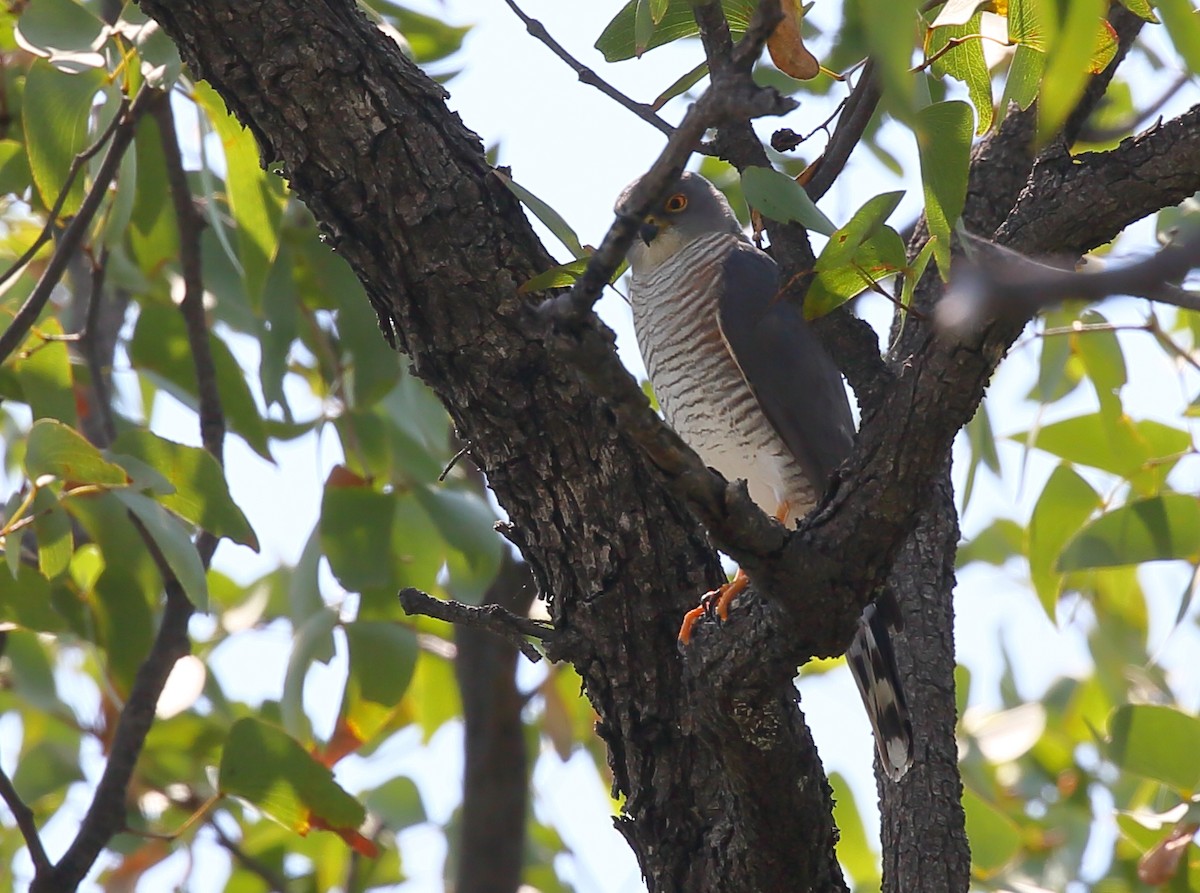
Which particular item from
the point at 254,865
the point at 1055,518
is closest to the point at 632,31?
the point at 1055,518

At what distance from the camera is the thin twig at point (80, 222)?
3.00m

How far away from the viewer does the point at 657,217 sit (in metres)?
3.89

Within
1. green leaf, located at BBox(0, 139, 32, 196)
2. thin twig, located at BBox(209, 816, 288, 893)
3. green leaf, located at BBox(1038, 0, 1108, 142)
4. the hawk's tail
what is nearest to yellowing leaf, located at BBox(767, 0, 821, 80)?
green leaf, located at BBox(1038, 0, 1108, 142)

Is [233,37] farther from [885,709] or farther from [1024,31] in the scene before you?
[885,709]

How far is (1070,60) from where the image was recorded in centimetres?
104

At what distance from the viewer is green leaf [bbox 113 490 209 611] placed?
270 centimetres

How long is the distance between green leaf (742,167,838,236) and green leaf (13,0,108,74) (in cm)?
164

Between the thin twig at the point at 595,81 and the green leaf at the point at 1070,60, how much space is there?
1089 mm

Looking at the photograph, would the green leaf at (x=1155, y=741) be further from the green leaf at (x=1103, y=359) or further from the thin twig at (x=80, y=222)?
the thin twig at (x=80, y=222)

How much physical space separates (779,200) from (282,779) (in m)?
1.80

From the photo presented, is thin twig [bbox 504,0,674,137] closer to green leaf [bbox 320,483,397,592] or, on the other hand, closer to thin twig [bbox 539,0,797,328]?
thin twig [bbox 539,0,797,328]

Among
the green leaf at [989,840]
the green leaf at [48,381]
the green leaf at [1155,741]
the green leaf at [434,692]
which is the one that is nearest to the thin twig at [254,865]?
the green leaf at [434,692]

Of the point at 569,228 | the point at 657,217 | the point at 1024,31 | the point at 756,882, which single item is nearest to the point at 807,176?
the point at 569,228

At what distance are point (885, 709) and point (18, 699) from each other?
141 inches
